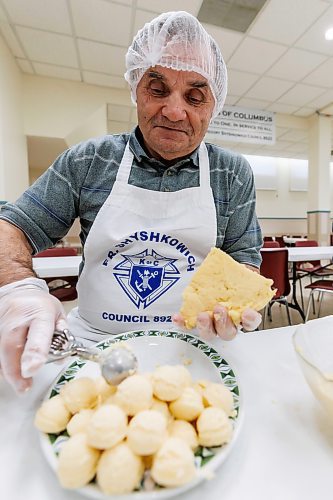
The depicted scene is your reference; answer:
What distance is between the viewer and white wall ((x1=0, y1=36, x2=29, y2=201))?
3270 mm

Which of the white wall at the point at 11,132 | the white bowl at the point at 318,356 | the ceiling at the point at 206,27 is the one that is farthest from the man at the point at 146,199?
the white wall at the point at 11,132

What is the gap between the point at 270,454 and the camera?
393mm

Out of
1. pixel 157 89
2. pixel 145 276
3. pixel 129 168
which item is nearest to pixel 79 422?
pixel 145 276

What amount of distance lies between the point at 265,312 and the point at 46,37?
4090 millimetres

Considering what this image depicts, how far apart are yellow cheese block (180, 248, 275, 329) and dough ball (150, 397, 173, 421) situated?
0.83 feet

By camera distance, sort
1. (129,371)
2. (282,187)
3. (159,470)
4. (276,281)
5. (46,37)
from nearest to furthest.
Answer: (159,470) < (129,371) < (276,281) < (46,37) < (282,187)

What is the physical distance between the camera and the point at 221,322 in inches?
23.6

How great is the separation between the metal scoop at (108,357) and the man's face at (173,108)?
0.70 m

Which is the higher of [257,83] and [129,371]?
[257,83]

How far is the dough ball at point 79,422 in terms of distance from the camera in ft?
1.15

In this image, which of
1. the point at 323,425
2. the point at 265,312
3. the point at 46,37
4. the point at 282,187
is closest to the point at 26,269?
the point at 323,425

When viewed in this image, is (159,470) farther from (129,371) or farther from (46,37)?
(46,37)

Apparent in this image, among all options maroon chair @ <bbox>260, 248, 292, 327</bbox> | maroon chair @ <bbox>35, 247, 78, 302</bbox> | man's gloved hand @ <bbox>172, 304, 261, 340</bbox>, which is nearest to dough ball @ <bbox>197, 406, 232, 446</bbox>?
man's gloved hand @ <bbox>172, 304, 261, 340</bbox>

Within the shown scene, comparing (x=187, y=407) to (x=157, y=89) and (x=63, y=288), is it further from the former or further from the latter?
(x=63, y=288)
